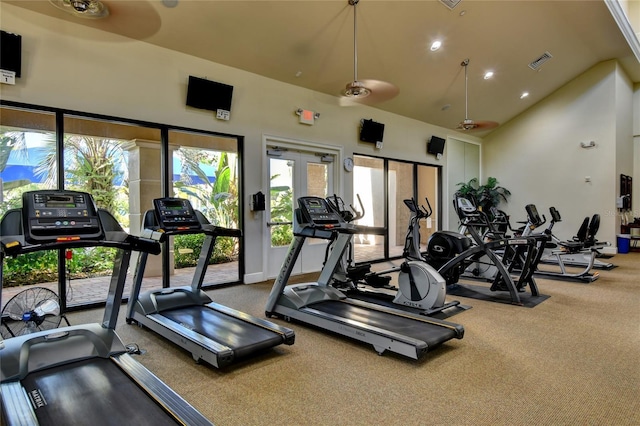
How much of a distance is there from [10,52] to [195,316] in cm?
334

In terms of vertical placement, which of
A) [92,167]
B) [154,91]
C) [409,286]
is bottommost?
[409,286]

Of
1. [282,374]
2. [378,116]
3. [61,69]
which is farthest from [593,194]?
[61,69]

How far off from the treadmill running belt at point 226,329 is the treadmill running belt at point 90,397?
0.77 metres

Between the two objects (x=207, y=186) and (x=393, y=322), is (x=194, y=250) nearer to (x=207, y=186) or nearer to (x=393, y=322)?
(x=207, y=186)

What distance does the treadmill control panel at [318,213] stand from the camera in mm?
4062

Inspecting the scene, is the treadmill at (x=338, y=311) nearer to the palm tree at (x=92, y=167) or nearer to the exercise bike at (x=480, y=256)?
the exercise bike at (x=480, y=256)

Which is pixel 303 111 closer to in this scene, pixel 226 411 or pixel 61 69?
pixel 61 69

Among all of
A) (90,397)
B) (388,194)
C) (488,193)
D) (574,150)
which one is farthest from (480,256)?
(574,150)

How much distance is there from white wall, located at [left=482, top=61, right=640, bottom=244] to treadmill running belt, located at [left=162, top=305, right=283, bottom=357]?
960 cm

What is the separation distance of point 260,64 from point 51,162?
3142mm

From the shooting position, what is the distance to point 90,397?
221 cm

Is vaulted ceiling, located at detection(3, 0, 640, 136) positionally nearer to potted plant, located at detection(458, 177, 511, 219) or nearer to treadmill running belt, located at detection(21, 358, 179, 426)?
potted plant, located at detection(458, 177, 511, 219)

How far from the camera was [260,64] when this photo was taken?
569 cm

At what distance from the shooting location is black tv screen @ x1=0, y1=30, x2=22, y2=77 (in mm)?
3740
